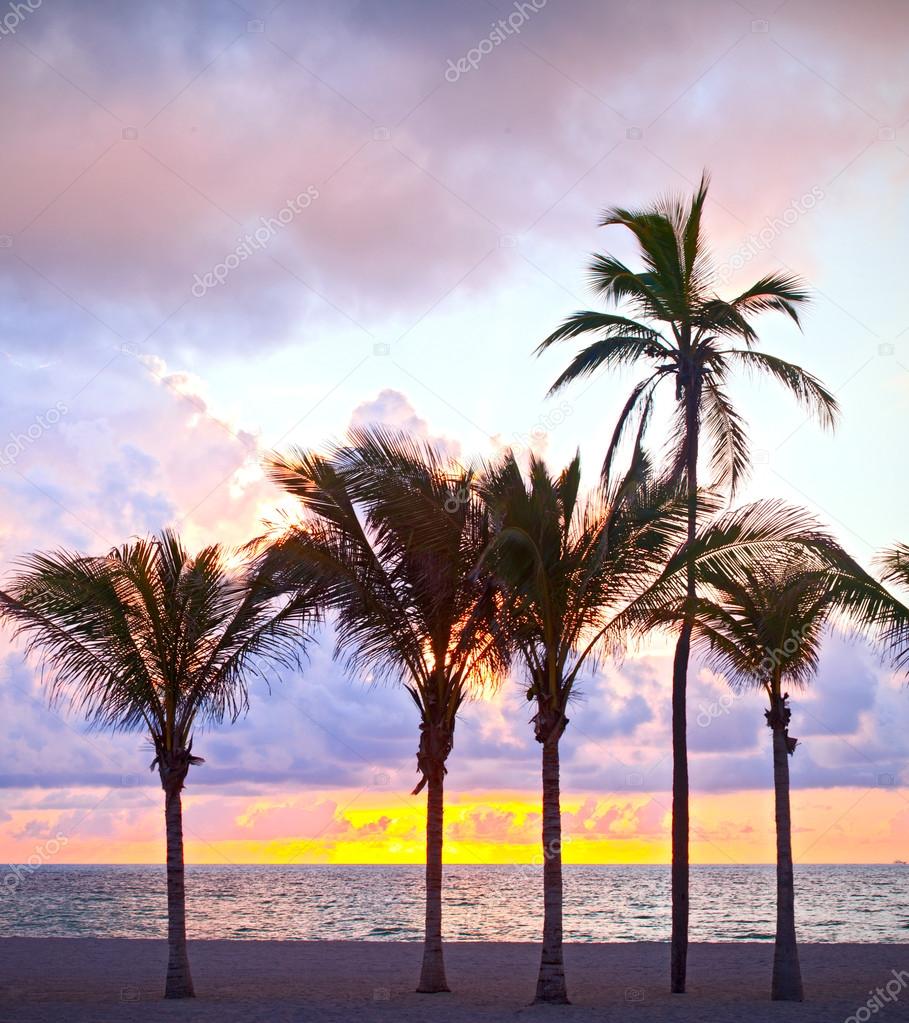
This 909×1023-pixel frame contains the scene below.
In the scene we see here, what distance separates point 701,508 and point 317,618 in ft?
19.7

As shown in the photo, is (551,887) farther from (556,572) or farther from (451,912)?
(451,912)

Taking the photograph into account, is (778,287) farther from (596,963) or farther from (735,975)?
(596,963)

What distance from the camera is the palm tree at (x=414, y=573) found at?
1602cm

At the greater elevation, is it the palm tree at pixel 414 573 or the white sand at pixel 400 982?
the palm tree at pixel 414 573

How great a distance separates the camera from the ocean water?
45531 mm

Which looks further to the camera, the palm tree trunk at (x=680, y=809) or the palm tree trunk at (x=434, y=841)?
the palm tree trunk at (x=680, y=809)

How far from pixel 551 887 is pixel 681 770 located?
129 inches

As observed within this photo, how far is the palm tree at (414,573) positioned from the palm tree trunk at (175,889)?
338 centimetres

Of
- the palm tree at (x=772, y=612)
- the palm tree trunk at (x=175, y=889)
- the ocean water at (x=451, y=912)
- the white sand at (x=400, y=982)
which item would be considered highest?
the palm tree at (x=772, y=612)

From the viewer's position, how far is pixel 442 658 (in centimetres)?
1727

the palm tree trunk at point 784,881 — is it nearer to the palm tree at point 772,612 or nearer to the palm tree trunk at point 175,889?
the palm tree at point 772,612

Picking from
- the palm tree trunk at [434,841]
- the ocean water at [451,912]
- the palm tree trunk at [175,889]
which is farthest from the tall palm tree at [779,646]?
the ocean water at [451,912]

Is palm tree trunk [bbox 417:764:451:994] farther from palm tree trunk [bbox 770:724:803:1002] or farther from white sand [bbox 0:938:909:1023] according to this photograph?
palm tree trunk [bbox 770:724:803:1002]

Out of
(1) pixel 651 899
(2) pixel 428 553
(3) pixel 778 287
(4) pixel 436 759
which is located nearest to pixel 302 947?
(4) pixel 436 759
